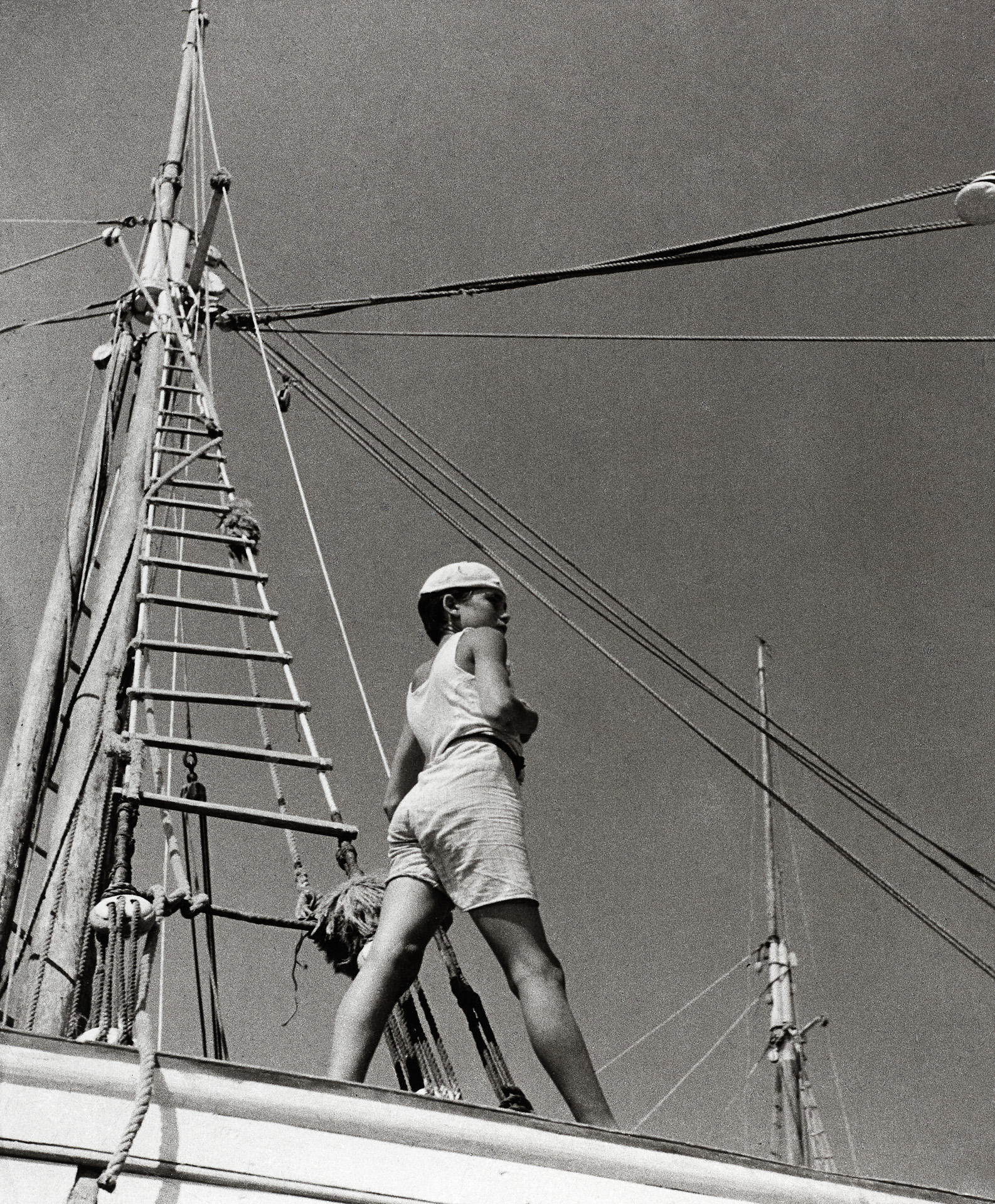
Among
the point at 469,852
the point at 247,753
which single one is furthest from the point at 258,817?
the point at 469,852

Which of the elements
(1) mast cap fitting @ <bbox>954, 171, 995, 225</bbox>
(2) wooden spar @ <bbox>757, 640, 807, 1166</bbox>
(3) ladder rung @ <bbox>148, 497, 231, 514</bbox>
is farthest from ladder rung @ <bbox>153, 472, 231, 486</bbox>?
(2) wooden spar @ <bbox>757, 640, 807, 1166</bbox>

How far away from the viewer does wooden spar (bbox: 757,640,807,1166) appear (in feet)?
→ 87.6

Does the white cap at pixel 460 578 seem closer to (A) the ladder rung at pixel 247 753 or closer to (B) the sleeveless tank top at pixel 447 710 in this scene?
(B) the sleeveless tank top at pixel 447 710

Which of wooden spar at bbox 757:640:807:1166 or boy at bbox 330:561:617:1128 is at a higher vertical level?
wooden spar at bbox 757:640:807:1166

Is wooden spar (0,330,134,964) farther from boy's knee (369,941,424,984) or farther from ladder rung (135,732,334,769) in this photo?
boy's knee (369,941,424,984)

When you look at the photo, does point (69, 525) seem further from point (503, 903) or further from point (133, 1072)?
point (133, 1072)

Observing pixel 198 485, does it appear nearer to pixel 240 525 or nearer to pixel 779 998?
pixel 240 525

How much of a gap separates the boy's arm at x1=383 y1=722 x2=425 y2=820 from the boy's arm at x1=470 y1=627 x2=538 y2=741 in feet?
1.08

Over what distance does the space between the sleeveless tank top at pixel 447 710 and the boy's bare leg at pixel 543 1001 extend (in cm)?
44

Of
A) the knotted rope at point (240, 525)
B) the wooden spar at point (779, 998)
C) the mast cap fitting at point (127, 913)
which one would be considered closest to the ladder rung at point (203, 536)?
the knotted rope at point (240, 525)

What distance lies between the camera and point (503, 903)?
317 cm

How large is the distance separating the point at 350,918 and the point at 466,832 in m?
2.94

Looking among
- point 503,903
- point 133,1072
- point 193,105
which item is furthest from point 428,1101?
point 193,105

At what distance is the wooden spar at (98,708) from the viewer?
20.0ft
